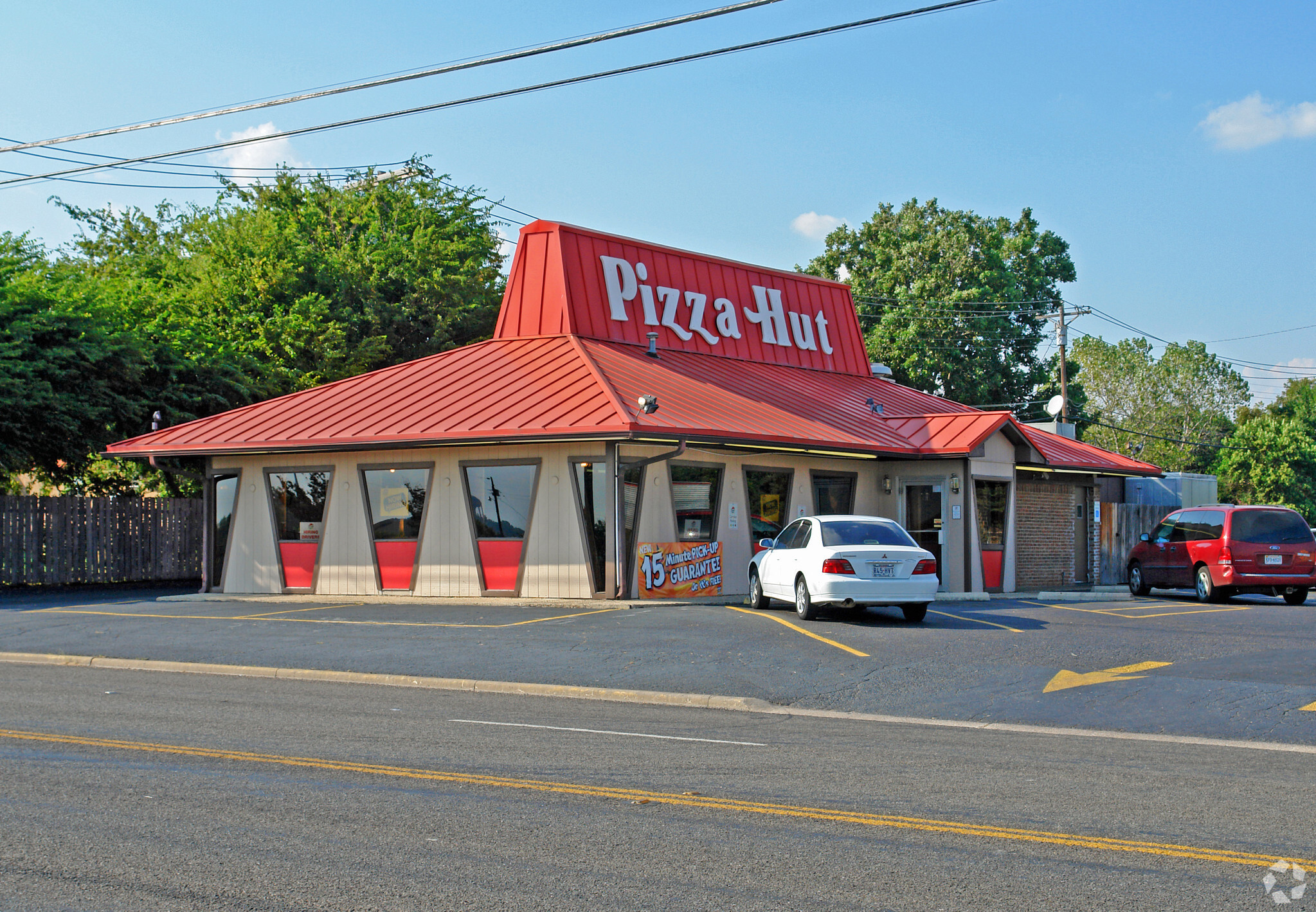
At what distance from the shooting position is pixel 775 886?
5523mm

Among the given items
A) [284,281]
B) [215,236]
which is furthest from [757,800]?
[215,236]

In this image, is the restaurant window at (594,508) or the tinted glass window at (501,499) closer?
the restaurant window at (594,508)

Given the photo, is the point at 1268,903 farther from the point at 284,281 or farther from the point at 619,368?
the point at 284,281

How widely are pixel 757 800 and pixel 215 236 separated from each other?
36083 mm

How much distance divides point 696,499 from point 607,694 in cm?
991

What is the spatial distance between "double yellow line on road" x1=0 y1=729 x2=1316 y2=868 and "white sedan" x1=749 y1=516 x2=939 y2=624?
32.9 feet

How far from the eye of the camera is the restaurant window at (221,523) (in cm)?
2484

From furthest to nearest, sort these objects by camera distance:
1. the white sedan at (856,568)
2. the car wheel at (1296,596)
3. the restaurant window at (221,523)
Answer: the restaurant window at (221,523)
the car wheel at (1296,596)
the white sedan at (856,568)

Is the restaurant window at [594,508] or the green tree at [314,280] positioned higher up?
the green tree at [314,280]

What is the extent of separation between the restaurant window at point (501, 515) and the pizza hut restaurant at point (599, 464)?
0.13 feet

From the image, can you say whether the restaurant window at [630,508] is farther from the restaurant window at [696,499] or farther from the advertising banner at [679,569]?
the restaurant window at [696,499]

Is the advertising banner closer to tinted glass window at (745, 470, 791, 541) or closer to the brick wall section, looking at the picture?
tinted glass window at (745, 470, 791, 541)

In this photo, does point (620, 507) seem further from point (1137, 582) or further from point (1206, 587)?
point (1137, 582)

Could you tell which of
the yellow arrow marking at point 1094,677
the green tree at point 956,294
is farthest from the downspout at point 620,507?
the green tree at point 956,294
